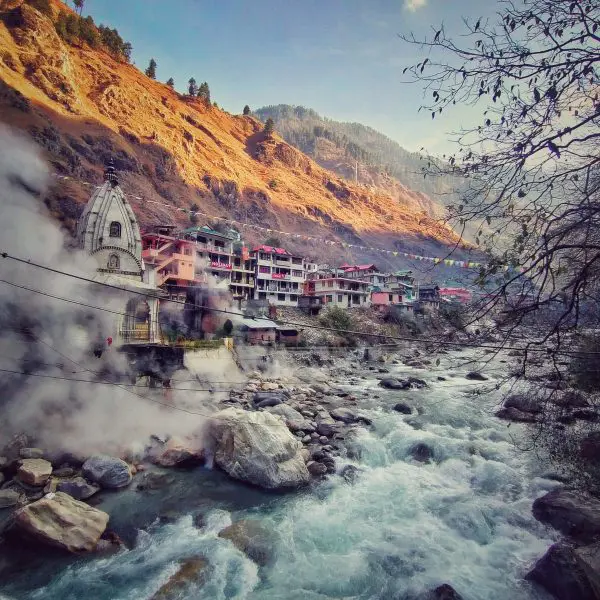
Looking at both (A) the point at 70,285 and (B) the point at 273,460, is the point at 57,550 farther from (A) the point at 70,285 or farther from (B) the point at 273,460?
(A) the point at 70,285

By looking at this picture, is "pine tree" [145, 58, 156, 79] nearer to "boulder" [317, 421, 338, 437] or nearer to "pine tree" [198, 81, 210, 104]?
"pine tree" [198, 81, 210, 104]

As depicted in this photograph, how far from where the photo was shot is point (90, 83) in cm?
5950

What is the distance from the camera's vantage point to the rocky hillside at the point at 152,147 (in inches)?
1802

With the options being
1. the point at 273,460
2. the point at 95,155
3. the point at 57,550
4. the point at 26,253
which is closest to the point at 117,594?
the point at 57,550

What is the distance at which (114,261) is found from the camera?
24312 millimetres

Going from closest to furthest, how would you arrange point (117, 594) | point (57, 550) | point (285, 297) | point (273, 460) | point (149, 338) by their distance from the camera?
point (117, 594) < point (57, 550) < point (273, 460) < point (149, 338) < point (285, 297)

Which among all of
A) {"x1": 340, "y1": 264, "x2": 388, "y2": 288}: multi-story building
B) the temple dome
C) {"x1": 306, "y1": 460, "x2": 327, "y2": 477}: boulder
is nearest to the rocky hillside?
the temple dome

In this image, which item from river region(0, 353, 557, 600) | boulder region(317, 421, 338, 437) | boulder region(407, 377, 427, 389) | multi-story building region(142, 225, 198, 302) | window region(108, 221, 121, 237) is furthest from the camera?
multi-story building region(142, 225, 198, 302)

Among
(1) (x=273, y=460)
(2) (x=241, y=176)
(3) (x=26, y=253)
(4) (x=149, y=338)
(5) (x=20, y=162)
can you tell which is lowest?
(1) (x=273, y=460)

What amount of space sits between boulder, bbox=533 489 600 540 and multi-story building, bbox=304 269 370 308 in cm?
3692

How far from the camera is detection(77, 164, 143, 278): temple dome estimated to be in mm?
24062

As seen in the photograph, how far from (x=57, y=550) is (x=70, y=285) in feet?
39.9

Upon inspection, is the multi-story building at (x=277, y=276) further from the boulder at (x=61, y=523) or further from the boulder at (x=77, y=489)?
the boulder at (x=61, y=523)

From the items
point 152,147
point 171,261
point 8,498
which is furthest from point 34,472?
point 152,147
